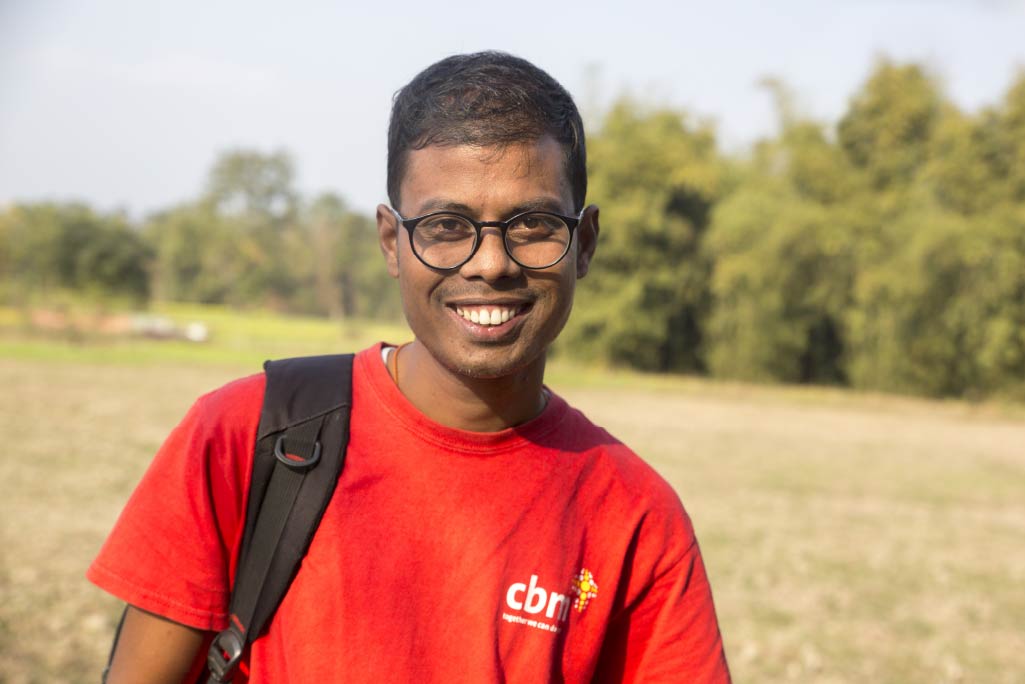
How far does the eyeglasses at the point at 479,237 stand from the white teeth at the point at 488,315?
0.25 ft

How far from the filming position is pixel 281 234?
6656cm

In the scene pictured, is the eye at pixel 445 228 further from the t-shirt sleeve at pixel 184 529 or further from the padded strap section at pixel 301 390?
the t-shirt sleeve at pixel 184 529

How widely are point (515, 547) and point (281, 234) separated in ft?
221

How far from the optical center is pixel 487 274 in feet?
5.12

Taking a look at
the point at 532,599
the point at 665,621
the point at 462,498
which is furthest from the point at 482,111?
the point at 665,621

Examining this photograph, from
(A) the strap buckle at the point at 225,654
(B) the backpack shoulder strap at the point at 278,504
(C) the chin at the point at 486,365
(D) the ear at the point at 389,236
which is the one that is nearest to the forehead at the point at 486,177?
(D) the ear at the point at 389,236

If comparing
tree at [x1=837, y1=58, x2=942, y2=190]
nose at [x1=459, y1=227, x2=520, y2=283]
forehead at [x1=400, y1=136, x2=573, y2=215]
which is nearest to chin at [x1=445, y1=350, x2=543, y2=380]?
nose at [x1=459, y1=227, x2=520, y2=283]

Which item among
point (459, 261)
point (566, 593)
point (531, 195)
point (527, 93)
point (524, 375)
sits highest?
point (527, 93)

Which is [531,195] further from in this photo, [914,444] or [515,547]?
[914,444]

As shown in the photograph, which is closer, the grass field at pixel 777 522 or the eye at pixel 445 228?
the eye at pixel 445 228

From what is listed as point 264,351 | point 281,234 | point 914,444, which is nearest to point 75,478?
point 914,444

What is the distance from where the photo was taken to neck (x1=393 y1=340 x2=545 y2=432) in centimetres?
164

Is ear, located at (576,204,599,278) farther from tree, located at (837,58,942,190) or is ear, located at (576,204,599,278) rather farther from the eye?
tree, located at (837,58,942,190)

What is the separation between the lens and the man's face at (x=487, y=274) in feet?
5.12
